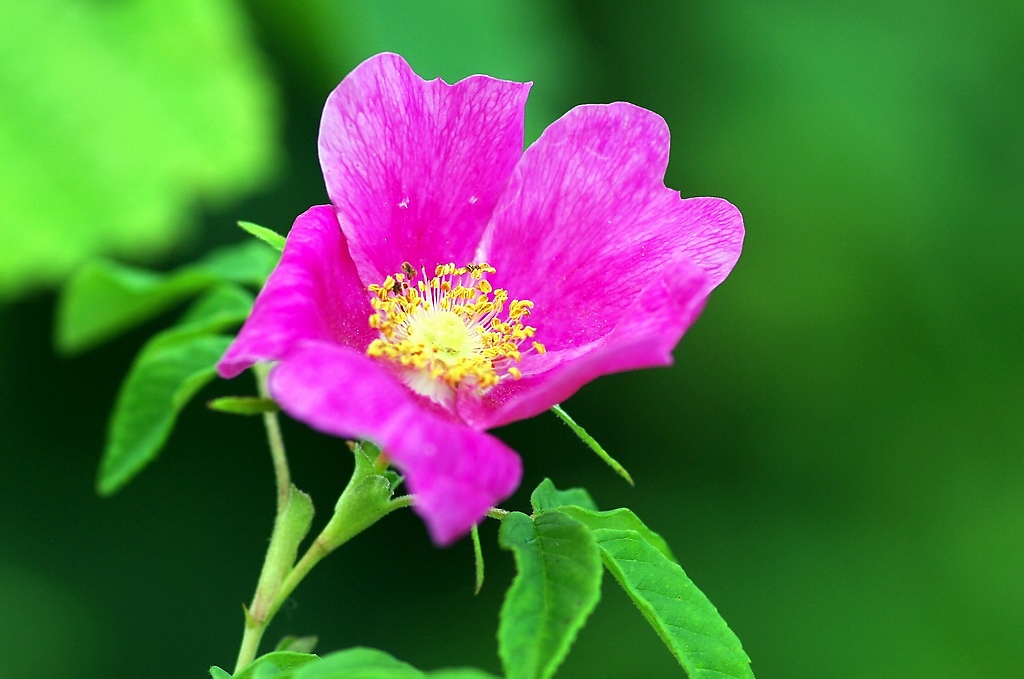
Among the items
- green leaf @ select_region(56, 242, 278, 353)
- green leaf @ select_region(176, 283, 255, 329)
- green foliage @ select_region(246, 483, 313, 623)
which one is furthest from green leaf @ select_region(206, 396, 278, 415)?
green leaf @ select_region(56, 242, 278, 353)

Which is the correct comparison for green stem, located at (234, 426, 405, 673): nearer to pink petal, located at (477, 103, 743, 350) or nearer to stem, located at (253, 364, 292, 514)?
stem, located at (253, 364, 292, 514)

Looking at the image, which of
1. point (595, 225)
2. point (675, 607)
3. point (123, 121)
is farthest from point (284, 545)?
point (123, 121)

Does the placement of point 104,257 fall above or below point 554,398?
below

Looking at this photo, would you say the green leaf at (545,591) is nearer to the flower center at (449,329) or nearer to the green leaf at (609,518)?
the green leaf at (609,518)

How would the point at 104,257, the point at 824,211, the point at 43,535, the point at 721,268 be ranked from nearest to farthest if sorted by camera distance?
the point at 721,268 → the point at 43,535 → the point at 104,257 → the point at 824,211

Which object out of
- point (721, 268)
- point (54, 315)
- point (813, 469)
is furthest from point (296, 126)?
point (721, 268)

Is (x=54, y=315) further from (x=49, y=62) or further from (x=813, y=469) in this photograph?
(x=813, y=469)

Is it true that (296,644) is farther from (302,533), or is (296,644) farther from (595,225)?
(595,225)
